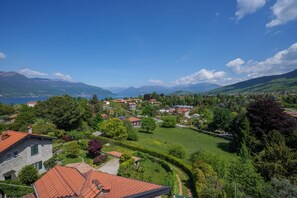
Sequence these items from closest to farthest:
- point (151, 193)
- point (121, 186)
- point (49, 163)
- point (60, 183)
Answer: point (151, 193), point (121, 186), point (60, 183), point (49, 163)

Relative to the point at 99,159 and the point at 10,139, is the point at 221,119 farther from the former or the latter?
the point at 10,139

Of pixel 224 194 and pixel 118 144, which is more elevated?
pixel 224 194

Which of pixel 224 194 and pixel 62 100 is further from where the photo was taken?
pixel 62 100

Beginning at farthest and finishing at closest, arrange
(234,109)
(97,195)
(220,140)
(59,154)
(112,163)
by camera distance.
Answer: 1. (234,109)
2. (220,140)
3. (59,154)
4. (112,163)
5. (97,195)

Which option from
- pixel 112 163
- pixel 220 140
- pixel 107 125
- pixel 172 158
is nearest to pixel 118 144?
pixel 107 125

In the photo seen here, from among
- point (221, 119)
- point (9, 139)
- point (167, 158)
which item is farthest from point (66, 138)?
point (221, 119)

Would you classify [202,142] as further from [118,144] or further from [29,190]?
[29,190]
